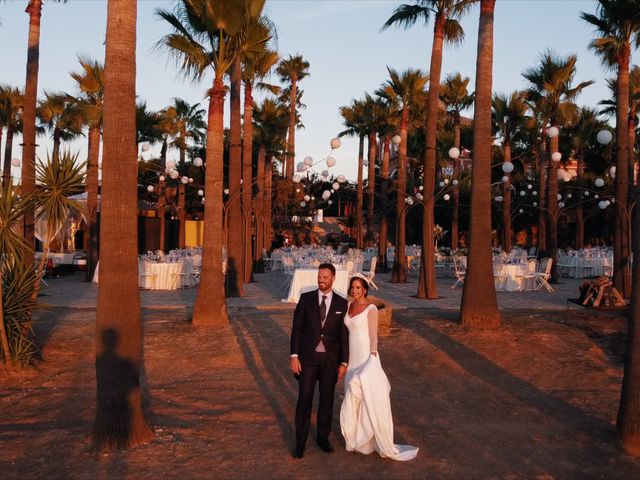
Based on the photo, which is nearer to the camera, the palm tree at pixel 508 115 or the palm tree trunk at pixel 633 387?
the palm tree trunk at pixel 633 387

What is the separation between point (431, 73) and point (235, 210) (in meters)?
6.26

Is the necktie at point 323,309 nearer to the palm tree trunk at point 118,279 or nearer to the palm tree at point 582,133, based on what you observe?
the palm tree trunk at point 118,279

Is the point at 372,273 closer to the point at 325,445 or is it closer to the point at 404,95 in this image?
the point at 404,95

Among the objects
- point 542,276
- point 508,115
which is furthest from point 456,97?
point 542,276

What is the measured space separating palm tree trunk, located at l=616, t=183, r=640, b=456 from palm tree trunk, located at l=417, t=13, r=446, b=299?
10.0m

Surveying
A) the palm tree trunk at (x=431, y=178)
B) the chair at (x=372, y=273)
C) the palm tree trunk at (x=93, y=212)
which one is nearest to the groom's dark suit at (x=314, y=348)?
the palm tree trunk at (x=431, y=178)

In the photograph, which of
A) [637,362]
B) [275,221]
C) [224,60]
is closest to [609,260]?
[224,60]

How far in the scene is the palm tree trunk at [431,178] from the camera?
15953mm

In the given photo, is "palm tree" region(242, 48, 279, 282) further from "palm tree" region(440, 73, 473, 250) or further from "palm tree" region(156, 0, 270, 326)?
"palm tree" region(440, 73, 473, 250)

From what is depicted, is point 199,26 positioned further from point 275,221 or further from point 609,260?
point 275,221

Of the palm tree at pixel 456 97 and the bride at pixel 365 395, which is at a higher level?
the palm tree at pixel 456 97

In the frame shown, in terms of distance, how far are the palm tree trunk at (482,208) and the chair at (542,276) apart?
796 centimetres

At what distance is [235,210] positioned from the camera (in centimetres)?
1684

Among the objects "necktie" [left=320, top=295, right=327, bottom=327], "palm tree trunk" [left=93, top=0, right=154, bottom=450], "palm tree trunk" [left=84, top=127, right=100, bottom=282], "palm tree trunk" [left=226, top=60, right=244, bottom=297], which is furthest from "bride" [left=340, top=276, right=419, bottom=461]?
"palm tree trunk" [left=84, top=127, right=100, bottom=282]
